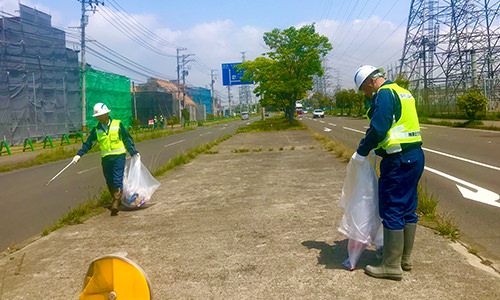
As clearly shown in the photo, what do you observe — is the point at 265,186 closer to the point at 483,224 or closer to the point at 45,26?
the point at 483,224

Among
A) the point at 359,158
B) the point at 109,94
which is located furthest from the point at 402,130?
the point at 109,94

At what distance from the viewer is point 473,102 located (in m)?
23.6

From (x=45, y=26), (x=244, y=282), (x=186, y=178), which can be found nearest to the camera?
(x=244, y=282)

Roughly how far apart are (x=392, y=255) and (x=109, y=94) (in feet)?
137

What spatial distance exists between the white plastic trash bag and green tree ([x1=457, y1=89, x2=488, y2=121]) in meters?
23.5

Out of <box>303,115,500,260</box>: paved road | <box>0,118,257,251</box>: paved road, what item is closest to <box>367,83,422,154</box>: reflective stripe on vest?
<box>303,115,500,260</box>: paved road

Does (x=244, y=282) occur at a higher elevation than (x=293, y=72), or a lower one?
lower

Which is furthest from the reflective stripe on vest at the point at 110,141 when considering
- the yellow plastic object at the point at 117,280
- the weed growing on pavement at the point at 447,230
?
the weed growing on pavement at the point at 447,230

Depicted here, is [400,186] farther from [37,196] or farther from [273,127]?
[273,127]

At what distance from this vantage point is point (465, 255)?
12.7 ft

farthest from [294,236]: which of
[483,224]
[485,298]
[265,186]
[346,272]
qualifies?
[265,186]

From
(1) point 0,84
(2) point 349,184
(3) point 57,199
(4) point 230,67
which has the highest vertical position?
(4) point 230,67

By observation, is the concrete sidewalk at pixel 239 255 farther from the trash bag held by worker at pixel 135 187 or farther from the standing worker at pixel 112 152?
the standing worker at pixel 112 152

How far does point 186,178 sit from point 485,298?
785 centimetres
